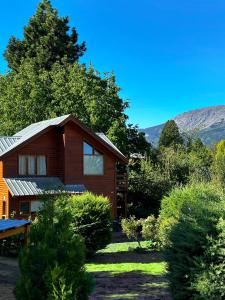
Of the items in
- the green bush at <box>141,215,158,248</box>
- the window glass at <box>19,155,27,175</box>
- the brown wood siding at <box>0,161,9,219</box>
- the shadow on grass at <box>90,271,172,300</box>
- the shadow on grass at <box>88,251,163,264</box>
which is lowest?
the shadow on grass at <box>88,251,163,264</box>

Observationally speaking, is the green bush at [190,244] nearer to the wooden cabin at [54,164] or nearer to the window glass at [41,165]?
the wooden cabin at [54,164]

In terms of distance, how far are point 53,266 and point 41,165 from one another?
2315 cm

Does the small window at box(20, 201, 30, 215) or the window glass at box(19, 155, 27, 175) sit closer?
the small window at box(20, 201, 30, 215)

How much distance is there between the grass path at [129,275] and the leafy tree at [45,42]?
116 feet

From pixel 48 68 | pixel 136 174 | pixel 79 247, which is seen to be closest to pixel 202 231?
pixel 79 247

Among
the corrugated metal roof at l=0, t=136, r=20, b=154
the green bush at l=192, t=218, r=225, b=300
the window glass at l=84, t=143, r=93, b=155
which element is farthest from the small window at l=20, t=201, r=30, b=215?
the green bush at l=192, t=218, r=225, b=300

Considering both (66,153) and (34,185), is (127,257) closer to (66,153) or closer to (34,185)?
(34,185)

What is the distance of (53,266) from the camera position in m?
7.13

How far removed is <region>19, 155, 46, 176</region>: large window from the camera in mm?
29094

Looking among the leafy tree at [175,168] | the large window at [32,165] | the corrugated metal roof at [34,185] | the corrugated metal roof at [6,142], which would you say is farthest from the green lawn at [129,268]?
the leafy tree at [175,168]

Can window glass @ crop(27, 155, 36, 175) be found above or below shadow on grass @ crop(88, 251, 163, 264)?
above

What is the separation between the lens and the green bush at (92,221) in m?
16.8

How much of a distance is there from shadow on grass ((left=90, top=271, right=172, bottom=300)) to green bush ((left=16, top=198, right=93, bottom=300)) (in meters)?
2.50

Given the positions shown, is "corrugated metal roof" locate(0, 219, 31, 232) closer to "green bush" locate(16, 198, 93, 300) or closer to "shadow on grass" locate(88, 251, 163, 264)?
"green bush" locate(16, 198, 93, 300)
